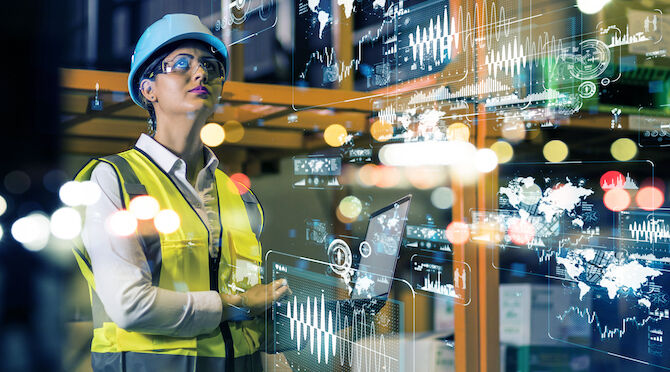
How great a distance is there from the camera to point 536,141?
140 centimetres

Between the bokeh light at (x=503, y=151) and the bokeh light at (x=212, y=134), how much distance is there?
1.45m

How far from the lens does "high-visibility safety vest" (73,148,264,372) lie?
2.34 metres

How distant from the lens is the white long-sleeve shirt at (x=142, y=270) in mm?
2291

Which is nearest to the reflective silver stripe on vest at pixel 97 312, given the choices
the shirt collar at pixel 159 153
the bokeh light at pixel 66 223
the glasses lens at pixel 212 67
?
the bokeh light at pixel 66 223

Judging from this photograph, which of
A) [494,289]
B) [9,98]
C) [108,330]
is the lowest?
[108,330]

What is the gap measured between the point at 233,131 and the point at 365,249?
3.19ft

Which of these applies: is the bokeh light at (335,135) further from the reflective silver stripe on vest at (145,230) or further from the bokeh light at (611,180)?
the bokeh light at (611,180)

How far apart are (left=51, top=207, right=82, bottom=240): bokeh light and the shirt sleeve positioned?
0.15 meters

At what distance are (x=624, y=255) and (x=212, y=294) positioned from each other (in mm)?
1667

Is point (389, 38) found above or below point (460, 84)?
above

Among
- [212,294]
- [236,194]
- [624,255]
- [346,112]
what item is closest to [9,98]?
[236,194]

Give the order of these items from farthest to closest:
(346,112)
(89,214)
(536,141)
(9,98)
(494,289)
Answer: (9,98) < (89,214) < (346,112) < (494,289) < (536,141)

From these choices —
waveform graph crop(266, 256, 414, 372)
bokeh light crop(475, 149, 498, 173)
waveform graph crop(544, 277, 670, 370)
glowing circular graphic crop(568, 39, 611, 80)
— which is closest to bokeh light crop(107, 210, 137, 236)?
waveform graph crop(266, 256, 414, 372)

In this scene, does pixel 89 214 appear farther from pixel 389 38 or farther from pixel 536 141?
pixel 536 141
